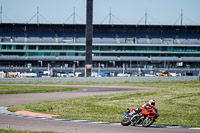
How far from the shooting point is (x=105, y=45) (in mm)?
110062

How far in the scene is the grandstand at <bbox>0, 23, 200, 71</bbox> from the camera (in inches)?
4311

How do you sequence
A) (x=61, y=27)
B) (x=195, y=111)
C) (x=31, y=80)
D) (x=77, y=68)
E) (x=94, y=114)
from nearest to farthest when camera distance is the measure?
1. (x=94, y=114)
2. (x=195, y=111)
3. (x=31, y=80)
4. (x=77, y=68)
5. (x=61, y=27)

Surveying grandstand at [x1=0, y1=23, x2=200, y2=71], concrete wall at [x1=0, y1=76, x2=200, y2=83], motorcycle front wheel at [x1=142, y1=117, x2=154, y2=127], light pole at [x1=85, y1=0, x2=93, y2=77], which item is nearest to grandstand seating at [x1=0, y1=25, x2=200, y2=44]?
grandstand at [x1=0, y1=23, x2=200, y2=71]

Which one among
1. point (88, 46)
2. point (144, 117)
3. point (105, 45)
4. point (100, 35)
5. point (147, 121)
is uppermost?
point (100, 35)

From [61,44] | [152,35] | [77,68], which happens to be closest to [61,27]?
[61,44]

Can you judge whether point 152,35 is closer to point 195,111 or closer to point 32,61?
point 32,61

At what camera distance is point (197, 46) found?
112m

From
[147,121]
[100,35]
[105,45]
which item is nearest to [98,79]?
[105,45]

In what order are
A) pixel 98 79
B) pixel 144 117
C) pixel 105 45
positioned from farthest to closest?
1. pixel 105 45
2. pixel 98 79
3. pixel 144 117

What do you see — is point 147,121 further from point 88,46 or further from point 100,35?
point 100,35

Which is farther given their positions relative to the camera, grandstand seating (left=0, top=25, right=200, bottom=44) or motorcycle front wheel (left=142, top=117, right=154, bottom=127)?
grandstand seating (left=0, top=25, right=200, bottom=44)

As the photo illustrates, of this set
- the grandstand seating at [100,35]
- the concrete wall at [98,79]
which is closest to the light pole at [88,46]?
the concrete wall at [98,79]

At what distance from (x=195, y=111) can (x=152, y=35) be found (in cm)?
9075

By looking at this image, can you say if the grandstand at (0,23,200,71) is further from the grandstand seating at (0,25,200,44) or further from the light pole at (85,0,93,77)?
the light pole at (85,0,93,77)
